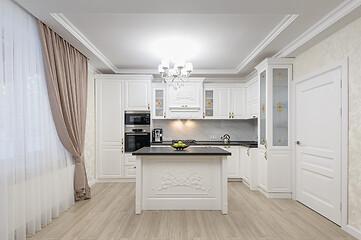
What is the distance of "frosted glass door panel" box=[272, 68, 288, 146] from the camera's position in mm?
3857

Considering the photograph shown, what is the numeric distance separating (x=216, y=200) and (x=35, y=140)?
264 centimetres

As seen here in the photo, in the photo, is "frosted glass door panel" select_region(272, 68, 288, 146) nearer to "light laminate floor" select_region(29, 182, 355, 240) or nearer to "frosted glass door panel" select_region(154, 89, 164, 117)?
"light laminate floor" select_region(29, 182, 355, 240)

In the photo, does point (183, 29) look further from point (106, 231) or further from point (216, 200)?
point (106, 231)

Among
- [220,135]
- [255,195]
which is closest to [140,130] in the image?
[220,135]

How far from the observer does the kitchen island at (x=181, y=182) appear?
3260mm

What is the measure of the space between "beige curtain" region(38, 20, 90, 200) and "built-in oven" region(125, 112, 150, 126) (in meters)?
1.25

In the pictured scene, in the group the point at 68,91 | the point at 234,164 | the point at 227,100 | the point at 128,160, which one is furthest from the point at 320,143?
the point at 68,91

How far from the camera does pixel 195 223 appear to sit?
111 inches

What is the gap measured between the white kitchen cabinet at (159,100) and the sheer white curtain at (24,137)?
102 inches

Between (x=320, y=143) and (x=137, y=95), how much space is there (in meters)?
3.75

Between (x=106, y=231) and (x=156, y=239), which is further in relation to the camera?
(x=106, y=231)

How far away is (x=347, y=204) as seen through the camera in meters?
2.63

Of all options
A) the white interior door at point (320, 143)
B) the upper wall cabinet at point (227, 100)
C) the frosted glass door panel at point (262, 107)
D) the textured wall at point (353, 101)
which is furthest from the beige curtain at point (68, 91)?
the textured wall at point (353, 101)

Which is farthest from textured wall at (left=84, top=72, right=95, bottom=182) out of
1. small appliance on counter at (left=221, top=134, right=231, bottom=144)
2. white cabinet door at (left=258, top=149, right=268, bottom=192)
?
white cabinet door at (left=258, top=149, right=268, bottom=192)
